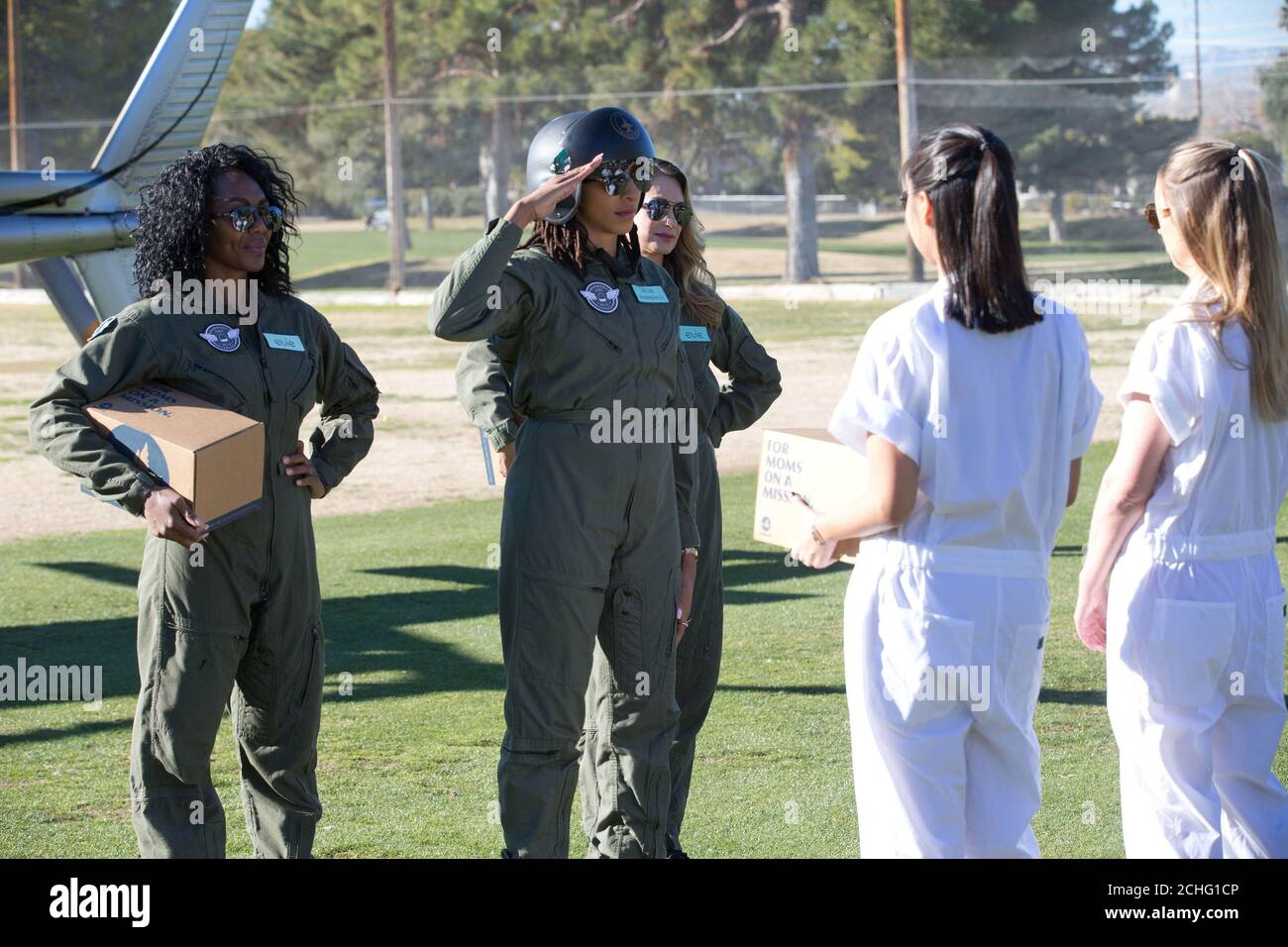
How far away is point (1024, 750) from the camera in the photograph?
329 centimetres

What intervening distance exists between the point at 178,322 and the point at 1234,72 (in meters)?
34.9

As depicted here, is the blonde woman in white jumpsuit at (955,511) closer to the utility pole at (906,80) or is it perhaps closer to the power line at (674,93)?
the utility pole at (906,80)

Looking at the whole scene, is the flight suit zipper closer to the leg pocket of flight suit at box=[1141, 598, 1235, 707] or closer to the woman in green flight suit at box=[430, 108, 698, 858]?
the woman in green flight suit at box=[430, 108, 698, 858]

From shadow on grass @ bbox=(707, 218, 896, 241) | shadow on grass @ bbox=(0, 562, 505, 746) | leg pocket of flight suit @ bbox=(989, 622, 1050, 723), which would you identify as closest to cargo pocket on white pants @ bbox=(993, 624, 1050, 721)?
leg pocket of flight suit @ bbox=(989, 622, 1050, 723)

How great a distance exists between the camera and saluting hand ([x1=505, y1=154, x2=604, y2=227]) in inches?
147

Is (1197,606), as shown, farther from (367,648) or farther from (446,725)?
(367,648)

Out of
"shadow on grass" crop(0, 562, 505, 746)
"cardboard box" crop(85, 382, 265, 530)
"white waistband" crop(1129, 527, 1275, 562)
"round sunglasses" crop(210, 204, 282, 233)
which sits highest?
"round sunglasses" crop(210, 204, 282, 233)

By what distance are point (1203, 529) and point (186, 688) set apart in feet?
8.25

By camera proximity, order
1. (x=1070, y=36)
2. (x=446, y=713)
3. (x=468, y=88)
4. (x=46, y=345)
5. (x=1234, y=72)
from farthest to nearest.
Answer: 1. (x=468, y=88)
2. (x=1070, y=36)
3. (x=1234, y=72)
4. (x=46, y=345)
5. (x=446, y=713)

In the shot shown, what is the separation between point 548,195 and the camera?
3.82 metres

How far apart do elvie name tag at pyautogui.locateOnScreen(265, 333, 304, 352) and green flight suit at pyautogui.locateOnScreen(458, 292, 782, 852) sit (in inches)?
18.6

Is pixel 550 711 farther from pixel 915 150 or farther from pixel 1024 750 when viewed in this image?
pixel 915 150

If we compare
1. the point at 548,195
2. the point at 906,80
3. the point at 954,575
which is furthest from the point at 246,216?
the point at 906,80

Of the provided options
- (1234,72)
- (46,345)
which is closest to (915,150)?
(46,345)
